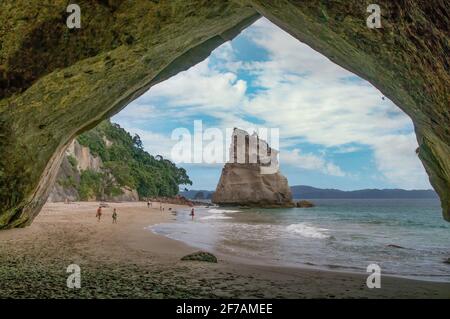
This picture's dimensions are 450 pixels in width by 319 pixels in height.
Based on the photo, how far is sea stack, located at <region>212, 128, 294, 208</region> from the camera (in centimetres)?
7706

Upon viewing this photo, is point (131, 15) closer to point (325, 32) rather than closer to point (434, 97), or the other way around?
point (325, 32)

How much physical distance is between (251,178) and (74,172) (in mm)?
35623

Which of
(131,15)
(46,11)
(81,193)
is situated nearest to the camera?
(46,11)

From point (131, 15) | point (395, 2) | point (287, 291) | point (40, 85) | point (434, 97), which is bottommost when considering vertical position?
point (287, 291)

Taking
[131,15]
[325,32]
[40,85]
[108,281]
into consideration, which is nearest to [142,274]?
[108,281]

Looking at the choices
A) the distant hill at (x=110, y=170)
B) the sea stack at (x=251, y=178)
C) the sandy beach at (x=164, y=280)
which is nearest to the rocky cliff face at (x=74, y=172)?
the distant hill at (x=110, y=170)

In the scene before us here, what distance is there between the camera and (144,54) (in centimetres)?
946

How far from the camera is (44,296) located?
5648 millimetres

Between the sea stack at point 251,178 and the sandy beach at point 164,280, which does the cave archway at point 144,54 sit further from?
the sea stack at point 251,178

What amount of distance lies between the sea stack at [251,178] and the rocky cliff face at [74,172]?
73.8 ft

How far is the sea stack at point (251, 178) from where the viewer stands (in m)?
77.1

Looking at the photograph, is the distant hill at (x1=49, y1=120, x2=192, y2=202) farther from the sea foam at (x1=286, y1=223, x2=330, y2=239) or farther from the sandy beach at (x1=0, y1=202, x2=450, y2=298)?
the sandy beach at (x1=0, y1=202, x2=450, y2=298)

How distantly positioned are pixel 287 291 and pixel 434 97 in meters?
4.60

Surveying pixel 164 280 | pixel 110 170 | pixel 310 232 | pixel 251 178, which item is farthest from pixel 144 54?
pixel 251 178
